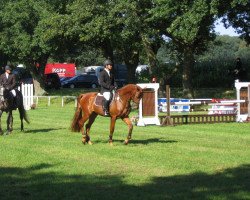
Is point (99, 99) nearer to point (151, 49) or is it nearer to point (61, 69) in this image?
point (151, 49)

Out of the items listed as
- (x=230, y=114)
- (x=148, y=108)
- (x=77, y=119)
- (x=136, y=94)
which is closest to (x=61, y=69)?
(x=230, y=114)

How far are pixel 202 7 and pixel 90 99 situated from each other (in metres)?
17.2

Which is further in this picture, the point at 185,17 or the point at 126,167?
the point at 185,17

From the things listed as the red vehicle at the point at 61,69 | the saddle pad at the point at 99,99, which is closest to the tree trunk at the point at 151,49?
the saddle pad at the point at 99,99

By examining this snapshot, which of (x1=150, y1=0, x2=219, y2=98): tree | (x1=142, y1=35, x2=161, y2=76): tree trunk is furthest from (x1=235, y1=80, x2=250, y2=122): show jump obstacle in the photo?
(x1=142, y1=35, x2=161, y2=76): tree trunk

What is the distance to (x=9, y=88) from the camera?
794 inches

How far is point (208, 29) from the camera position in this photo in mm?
36938

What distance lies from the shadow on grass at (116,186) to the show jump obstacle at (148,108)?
13087mm

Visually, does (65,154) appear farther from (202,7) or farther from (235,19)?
(235,19)

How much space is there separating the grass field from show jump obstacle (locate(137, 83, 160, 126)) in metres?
4.54

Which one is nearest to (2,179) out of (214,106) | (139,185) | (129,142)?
(139,185)

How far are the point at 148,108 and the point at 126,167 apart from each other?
42.0ft

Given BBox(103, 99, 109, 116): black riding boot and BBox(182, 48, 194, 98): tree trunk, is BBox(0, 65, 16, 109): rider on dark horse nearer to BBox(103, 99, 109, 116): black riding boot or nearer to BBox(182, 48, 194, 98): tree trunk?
BBox(103, 99, 109, 116): black riding boot

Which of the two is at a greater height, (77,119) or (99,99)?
(99,99)
